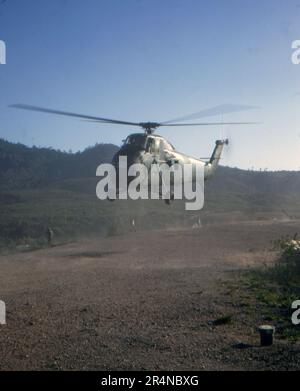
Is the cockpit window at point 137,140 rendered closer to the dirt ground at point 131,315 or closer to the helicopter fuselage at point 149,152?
the helicopter fuselage at point 149,152

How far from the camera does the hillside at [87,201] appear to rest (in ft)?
142

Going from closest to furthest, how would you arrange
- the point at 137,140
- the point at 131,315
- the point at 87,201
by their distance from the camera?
the point at 131,315
the point at 137,140
the point at 87,201

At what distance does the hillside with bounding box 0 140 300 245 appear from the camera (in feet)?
142

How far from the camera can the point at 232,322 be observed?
949cm

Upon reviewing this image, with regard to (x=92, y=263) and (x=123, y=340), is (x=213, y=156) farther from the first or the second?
(x=123, y=340)

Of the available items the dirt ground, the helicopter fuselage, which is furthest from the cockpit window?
the dirt ground

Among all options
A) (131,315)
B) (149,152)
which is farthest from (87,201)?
(131,315)

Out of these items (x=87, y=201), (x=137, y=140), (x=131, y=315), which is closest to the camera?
(x=131, y=315)

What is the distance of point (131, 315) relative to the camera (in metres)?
10.2

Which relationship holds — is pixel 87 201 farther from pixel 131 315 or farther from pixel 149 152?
pixel 131 315

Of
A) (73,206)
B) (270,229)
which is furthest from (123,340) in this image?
(73,206)

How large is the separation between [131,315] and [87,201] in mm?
50401

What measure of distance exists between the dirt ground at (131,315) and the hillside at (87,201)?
16.8 meters

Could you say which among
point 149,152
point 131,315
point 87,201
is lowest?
point 131,315
